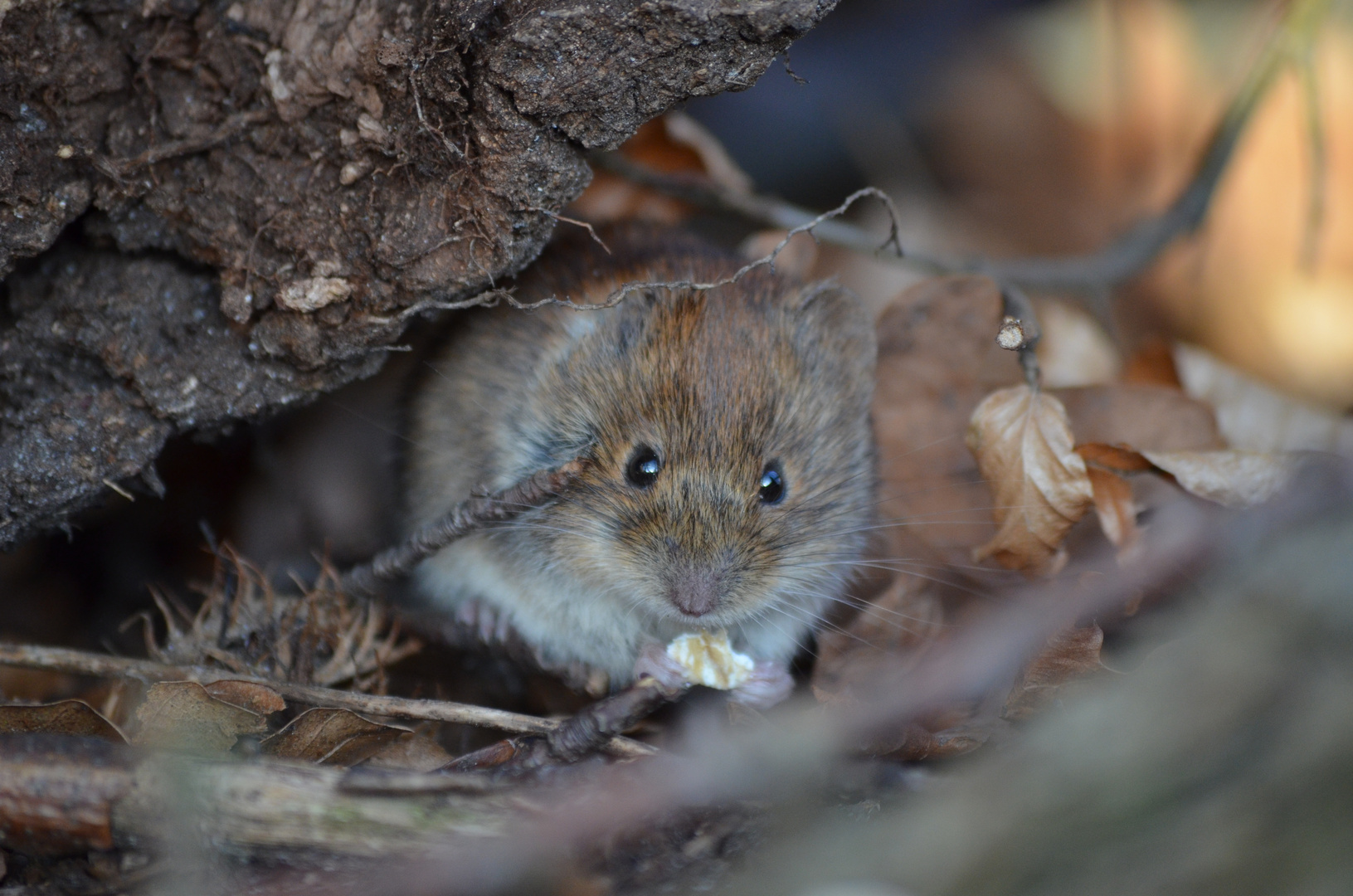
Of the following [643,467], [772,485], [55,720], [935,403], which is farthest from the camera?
[935,403]

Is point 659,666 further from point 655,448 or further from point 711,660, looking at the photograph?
point 655,448

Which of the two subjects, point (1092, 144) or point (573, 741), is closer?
point (573, 741)

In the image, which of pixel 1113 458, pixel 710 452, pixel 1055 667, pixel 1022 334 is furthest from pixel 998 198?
pixel 1055 667

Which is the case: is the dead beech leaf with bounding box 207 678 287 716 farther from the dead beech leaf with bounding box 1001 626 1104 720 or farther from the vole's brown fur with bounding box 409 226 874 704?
the dead beech leaf with bounding box 1001 626 1104 720

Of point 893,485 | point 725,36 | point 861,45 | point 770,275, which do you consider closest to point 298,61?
point 725,36

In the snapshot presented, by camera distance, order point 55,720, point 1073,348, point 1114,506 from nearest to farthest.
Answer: point 55,720 → point 1114,506 → point 1073,348

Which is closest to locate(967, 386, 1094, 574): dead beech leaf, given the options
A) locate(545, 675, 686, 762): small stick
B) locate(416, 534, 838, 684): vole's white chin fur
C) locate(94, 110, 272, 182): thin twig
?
locate(416, 534, 838, 684): vole's white chin fur

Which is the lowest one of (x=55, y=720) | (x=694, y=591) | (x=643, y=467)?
(x=55, y=720)
